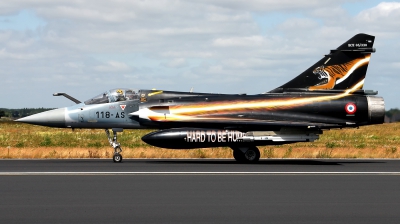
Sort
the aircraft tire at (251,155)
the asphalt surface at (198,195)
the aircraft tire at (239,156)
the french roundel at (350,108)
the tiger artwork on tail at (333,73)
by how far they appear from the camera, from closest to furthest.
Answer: the asphalt surface at (198,195)
the aircraft tire at (251,155)
the aircraft tire at (239,156)
the french roundel at (350,108)
the tiger artwork on tail at (333,73)

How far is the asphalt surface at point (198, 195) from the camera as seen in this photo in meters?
10.5

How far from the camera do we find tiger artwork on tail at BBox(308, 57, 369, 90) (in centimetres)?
2455

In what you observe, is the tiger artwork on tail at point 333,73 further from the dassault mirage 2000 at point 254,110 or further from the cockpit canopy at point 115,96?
the cockpit canopy at point 115,96

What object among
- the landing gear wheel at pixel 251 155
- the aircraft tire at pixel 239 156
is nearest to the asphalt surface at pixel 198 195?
the landing gear wheel at pixel 251 155

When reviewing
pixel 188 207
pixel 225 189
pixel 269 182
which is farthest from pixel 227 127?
pixel 188 207

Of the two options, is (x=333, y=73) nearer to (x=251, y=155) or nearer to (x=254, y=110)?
(x=254, y=110)

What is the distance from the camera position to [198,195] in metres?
13.0

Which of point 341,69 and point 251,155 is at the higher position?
point 341,69

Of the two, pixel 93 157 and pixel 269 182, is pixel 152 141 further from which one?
pixel 269 182

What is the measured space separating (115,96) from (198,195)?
1167cm

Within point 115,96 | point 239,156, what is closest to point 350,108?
point 239,156

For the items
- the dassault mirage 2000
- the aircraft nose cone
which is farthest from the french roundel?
the aircraft nose cone

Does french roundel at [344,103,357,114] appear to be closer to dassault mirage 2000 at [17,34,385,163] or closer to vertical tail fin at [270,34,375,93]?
dassault mirage 2000 at [17,34,385,163]

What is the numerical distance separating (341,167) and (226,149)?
31.9 ft
